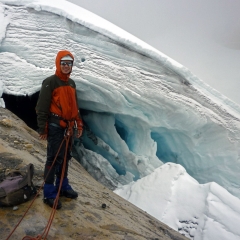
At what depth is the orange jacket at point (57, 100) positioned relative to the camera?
1882mm

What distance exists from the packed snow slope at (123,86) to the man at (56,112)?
261 centimetres

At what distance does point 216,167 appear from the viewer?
5.21 meters

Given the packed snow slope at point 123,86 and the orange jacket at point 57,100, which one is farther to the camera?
the packed snow slope at point 123,86

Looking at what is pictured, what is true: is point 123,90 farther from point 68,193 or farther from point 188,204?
point 68,193

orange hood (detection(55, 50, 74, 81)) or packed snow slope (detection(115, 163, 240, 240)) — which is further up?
orange hood (detection(55, 50, 74, 81))

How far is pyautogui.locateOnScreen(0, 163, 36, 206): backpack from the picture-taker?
1.87 metres

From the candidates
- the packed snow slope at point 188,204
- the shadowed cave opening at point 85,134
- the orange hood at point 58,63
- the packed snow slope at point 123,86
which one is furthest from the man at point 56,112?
the shadowed cave opening at point 85,134

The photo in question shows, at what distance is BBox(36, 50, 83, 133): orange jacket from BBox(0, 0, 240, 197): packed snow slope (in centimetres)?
260

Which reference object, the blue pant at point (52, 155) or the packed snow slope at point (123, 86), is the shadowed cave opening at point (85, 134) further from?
the blue pant at point (52, 155)

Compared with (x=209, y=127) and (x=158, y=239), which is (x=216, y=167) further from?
(x=158, y=239)

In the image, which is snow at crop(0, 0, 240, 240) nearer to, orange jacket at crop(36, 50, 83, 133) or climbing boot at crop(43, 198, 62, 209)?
orange jacket at crop(36, 50, 83, 133)

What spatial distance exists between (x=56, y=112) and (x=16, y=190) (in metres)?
0.70

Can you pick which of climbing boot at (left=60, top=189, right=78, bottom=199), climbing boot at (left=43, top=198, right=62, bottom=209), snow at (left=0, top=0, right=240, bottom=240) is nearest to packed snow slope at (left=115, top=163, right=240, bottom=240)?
snow at (left=0, top=0, right=240, bottom=240)

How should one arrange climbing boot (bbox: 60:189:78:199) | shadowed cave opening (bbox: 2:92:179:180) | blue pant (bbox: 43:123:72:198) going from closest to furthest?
blue pant (bbox: 43:123:72:198) < climbing boot (bbox: 60:189:78:199) < shadowed cave opening (bbox: 2:92:179:180)
